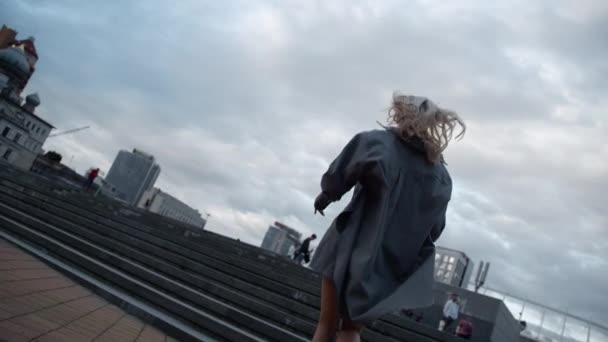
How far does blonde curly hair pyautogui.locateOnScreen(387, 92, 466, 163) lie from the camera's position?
2.46 metres

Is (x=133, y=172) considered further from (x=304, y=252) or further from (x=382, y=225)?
(x=382, y=225)

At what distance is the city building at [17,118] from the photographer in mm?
56844

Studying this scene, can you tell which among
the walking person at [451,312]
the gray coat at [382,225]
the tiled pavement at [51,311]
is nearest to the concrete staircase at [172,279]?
the tiled pavement at [51,311]

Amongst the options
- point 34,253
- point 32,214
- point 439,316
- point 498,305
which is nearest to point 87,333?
point 34,253

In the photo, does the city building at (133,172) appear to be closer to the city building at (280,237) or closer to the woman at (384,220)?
the city building at (280,237)

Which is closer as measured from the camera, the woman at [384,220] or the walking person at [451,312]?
the woman at [384,220]

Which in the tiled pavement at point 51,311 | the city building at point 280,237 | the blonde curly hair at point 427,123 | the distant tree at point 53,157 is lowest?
the tiled pavement at point 51,311

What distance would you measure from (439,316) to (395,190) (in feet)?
41.4

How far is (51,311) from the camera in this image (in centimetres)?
320

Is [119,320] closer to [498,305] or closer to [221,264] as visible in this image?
[221,264]

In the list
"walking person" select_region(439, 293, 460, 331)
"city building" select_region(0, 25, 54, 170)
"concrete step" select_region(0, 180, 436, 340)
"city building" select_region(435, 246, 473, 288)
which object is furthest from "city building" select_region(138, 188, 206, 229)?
"concrete step" select_region(0, 180, 436, 340)

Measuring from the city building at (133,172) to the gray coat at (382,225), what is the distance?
153591 mm

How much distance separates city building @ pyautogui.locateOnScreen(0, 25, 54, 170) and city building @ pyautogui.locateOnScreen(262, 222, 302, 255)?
105 meters

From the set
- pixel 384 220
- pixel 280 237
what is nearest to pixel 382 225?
pixel 384 220
